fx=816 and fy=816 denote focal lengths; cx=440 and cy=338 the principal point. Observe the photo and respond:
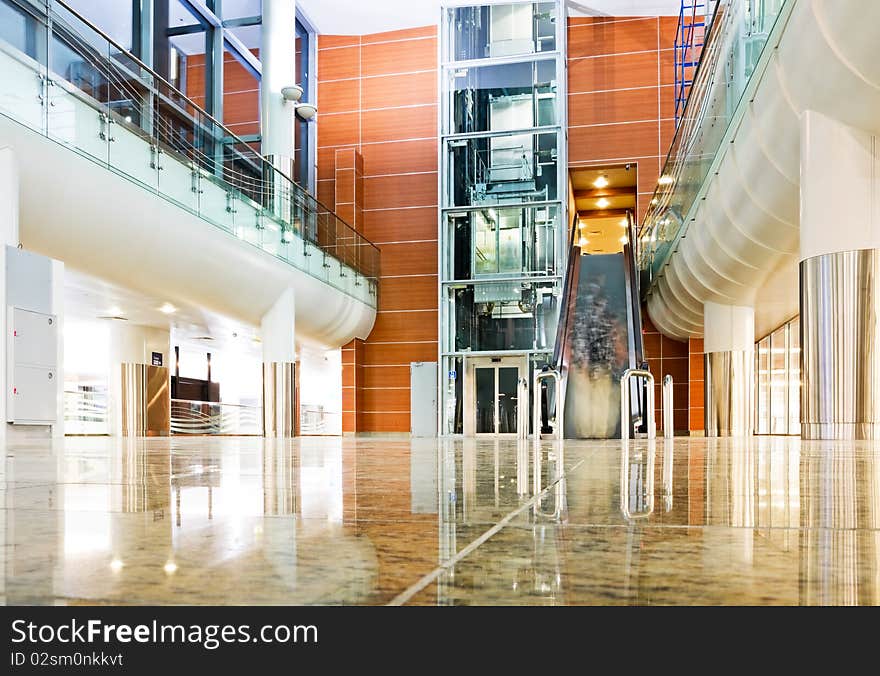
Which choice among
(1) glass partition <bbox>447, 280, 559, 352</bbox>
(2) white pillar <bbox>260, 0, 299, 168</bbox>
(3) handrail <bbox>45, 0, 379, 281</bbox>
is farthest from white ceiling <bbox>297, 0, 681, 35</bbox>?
(1) glass partition <bbox>447, 280, 559, 352</bbox>

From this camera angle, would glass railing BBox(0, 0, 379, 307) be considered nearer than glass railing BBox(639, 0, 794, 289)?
No

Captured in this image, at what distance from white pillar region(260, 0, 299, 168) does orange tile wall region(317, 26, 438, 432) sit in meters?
6.58

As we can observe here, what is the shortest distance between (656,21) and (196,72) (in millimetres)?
14906

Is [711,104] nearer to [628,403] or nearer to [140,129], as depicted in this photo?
[628,403]

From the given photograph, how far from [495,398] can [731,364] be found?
910 cm

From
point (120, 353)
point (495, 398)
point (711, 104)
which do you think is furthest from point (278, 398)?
point (711, 104)

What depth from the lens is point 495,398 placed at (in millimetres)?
26156

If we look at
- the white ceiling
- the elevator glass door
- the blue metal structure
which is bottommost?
the elevator glass door

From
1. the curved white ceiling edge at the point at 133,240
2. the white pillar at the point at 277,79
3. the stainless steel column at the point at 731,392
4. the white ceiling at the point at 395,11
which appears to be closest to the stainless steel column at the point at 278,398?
the curved white ceiling edge at the point at 133,240

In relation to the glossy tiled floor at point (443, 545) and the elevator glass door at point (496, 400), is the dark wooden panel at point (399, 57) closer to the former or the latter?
the elevator glass door at point (496, 400)

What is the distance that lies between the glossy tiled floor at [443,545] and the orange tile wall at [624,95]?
25.3 meters

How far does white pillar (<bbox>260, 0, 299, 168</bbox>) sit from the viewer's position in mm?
21859

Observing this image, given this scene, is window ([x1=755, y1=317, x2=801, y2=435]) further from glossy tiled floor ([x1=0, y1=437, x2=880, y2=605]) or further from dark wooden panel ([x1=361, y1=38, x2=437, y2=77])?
glossy tiled floor ([x1=0, y1=437, x2=880, y2=605])
